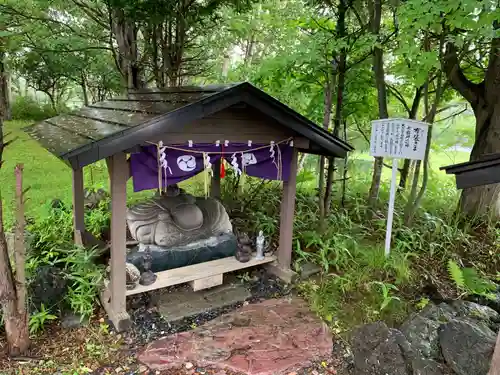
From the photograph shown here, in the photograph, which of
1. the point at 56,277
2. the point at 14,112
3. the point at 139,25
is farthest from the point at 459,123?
the point at 14,112

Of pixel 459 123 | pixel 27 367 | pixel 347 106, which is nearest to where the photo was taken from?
pixel 27 367

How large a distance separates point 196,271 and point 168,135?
1979 mm

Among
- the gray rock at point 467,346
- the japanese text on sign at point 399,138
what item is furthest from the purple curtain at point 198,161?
the gray rock at point 467,346

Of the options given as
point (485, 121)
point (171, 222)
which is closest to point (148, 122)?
point (171, 222)

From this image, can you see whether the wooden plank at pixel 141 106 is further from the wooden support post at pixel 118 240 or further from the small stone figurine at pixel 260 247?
the small stone figurine at pixel 260 247

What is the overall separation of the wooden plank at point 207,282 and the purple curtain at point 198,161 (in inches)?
56.8

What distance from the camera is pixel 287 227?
5.78 meters

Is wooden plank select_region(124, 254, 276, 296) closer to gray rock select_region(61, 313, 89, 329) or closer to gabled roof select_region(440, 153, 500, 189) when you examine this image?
gray rock select_region(61, 313, 89, 329)

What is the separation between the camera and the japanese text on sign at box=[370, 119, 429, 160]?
19.1ft

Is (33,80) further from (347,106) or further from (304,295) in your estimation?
(304,295)

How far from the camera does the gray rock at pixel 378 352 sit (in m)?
3.76

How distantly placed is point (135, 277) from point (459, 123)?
1069cm

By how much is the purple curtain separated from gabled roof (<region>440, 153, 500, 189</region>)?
2607 millimetres

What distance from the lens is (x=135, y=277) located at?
4.75m
